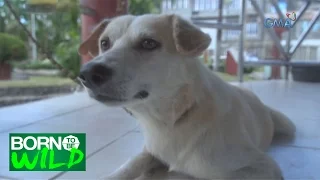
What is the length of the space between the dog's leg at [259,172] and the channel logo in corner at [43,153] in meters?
0.40

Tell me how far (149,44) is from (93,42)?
289 mm

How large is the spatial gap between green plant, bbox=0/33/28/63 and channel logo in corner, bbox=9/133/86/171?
686 millimetres

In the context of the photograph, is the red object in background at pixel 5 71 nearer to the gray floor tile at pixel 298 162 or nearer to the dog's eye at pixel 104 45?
the dog's eye at pixel 104 45

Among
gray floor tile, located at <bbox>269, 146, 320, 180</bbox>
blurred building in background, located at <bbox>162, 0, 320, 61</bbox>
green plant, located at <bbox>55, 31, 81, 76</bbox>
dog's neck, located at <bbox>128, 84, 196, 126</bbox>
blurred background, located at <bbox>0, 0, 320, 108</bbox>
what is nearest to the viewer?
dog's neck, located at <bbox>128, 84, 196, 126</bbox>

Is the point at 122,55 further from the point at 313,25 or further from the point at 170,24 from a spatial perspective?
the point at 313,25

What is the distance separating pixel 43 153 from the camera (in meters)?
0.79

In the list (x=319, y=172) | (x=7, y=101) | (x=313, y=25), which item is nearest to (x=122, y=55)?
(x=319, y=172)

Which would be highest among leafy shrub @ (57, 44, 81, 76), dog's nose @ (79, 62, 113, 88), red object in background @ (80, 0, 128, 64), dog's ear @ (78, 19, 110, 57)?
red object in background @ (80, 0, 128, 64)

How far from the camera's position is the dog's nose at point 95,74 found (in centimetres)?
62

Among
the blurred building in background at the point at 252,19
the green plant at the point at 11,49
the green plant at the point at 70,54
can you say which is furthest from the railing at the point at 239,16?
the green plant at the point at 70,54

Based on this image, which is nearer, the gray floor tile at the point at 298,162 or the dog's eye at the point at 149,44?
the dog's eye at the point at 149,44

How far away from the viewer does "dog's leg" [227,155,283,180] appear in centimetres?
72

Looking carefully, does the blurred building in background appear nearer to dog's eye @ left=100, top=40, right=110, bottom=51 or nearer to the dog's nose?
dog's eye @ left=100, top=40, right=110, bottom=51

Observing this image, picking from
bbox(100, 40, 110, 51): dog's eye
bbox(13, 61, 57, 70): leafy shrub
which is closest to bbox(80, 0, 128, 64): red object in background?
bbox(13, 61, 57, 70): leafy shrub
